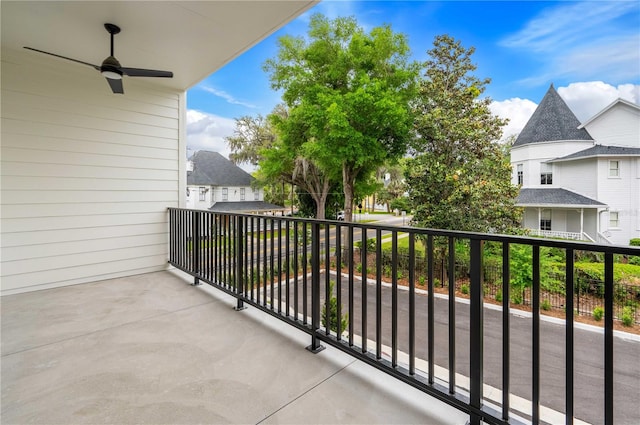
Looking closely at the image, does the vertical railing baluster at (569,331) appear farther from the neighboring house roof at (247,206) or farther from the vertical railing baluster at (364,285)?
the neighboring house roof at (247,206)

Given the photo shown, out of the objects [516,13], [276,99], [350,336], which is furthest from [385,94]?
[350,336]

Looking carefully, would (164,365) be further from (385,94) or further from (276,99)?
(276,99)

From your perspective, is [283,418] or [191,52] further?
[191,52]

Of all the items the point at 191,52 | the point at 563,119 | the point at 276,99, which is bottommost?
the point at 191,52

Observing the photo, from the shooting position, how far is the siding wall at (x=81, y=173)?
2.96m

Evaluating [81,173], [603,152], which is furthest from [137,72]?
[603,152]

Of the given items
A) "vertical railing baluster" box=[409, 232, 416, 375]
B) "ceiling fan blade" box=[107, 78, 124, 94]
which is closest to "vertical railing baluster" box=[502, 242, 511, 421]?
"vertical railing baluster" box=[409, 232, 416, 375]

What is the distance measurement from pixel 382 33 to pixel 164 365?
9836 millimetres

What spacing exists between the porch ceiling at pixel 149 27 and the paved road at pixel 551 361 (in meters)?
2.82

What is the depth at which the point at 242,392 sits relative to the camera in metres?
1.43

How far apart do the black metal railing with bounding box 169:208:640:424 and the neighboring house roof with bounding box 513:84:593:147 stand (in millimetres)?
3649

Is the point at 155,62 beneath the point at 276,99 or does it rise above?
beneath

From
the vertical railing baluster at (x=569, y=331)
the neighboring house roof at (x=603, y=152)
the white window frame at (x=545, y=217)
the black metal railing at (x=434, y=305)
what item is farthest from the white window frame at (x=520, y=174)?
the vertical railing baluster at (x=569, y=331)

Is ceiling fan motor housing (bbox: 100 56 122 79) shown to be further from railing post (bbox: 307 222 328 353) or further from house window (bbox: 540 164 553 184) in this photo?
house window (bbox: 540 164 553 184)
